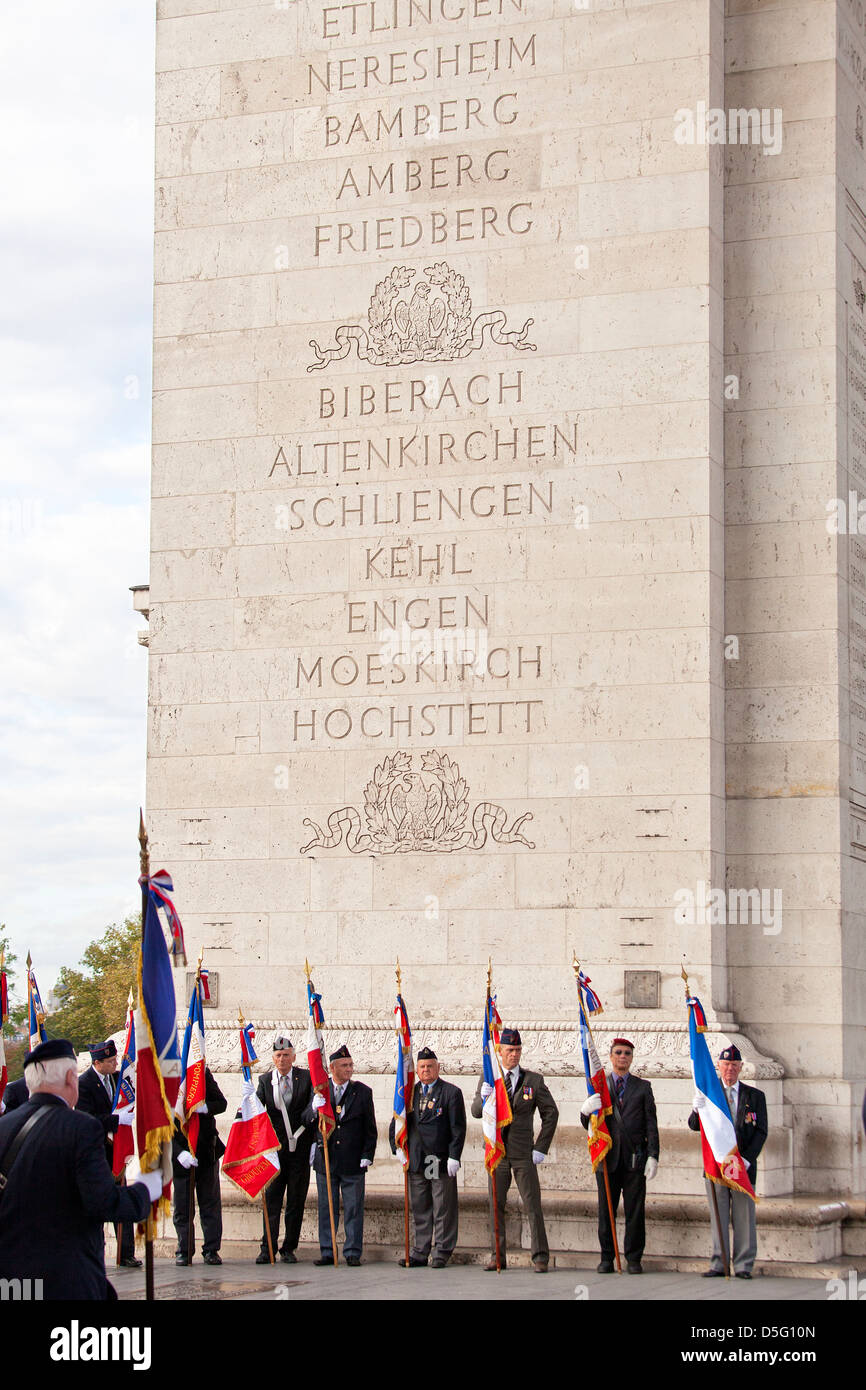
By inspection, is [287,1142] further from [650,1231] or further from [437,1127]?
[650,1231]

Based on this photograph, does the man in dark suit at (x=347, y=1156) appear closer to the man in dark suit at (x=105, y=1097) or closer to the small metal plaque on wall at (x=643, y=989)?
the man in dark suit at (x=105, y=1097)

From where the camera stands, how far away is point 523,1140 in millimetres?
15195

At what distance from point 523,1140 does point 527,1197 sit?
431 millimetres

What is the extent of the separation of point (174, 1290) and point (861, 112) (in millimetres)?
12260

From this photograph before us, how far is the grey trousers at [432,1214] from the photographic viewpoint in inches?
598

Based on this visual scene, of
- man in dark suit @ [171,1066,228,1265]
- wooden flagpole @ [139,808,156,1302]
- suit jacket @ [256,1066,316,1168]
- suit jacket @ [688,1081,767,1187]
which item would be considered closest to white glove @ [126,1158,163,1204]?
wooden flagpole @ [139,808,156,1302]

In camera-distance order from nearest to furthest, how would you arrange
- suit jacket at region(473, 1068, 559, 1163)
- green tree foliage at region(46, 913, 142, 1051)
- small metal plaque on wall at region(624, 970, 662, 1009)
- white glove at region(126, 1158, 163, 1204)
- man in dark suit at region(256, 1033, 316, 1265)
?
1. white glove at region(126, 1158, 163, 1204)
2. suit jacket at region(473, 1068, 559, 1163)
3. man in dark suit at region(256, 1033, 316, 1265)
4. small metal plaque on wall at region(624, 970, 662, 1009)
5. green tree foliage at region(46, 913, 142, 1051)

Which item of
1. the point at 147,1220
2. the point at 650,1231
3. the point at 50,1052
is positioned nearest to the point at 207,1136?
the point at 650,1231

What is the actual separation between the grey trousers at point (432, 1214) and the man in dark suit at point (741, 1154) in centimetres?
196

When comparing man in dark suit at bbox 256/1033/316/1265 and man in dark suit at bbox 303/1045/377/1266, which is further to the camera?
man in dark suit at bbox 256/1033/316/1265

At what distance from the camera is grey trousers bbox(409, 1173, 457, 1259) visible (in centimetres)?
1518

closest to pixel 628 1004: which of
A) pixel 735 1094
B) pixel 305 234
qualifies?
pixel 735 1094

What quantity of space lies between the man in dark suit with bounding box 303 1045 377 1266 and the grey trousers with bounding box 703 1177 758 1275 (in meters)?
2.74

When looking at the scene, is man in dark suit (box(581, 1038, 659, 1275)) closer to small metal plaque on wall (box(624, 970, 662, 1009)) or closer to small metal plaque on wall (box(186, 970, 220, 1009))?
small metal plaque on wall (box(624, 970, 662, 1009))
